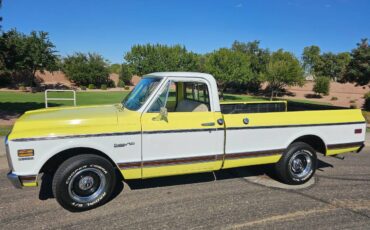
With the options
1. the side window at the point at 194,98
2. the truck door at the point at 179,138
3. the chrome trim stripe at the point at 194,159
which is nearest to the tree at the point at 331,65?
the chrome trim stripe at the point at 194,159

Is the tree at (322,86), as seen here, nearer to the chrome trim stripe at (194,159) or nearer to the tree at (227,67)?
the tree at (227,67)

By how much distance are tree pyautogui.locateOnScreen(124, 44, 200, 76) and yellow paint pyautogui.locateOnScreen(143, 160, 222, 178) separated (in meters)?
47.9

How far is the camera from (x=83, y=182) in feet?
14.7

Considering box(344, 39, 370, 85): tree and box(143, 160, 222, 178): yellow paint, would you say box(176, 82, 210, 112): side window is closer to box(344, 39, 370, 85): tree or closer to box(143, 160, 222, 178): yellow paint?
box(143, 160, 222, 178): yellow paint

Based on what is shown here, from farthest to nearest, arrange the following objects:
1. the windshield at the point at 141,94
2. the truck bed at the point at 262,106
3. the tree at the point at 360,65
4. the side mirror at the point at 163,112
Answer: the tree at the point at 360,65 < the truck bed at the point at 262,106 < the windshield at the point at 141,94 < the side mirror at the point at 163,112

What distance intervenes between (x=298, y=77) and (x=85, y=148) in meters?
47.9

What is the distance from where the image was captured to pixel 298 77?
157 feet

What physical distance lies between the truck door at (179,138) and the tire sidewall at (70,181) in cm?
57

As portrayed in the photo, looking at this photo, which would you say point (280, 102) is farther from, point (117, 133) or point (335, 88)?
point (335, 88)

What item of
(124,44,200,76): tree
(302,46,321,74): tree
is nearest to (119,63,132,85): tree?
(124,44,200,76): tree

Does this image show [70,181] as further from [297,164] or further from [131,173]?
[297,164]

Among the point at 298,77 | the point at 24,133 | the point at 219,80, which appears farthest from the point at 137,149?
the point at 298,77

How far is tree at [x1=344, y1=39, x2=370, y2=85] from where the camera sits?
2505cm

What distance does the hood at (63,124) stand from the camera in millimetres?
4176
